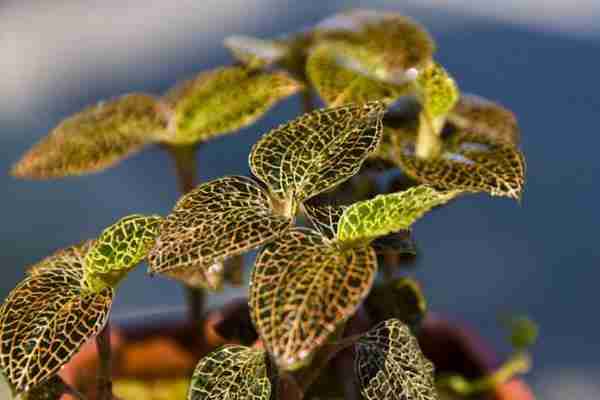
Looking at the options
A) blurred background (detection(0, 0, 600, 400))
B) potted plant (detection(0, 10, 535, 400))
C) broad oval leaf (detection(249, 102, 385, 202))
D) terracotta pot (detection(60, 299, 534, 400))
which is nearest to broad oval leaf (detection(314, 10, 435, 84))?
potted plant (detection(0, 10, 535, 400))

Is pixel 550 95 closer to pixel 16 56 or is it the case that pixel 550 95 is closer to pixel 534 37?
pixel 534 37

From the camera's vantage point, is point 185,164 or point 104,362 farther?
point 185,164

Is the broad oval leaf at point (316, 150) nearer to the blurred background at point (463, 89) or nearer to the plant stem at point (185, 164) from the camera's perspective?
the plant stem at point (185, 164)

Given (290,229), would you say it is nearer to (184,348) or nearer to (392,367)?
(392,367)

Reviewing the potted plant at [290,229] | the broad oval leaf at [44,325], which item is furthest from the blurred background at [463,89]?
the broad oval leaf at [44,325]

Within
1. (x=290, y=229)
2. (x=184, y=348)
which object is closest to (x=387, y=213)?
(x=290, y=229)
